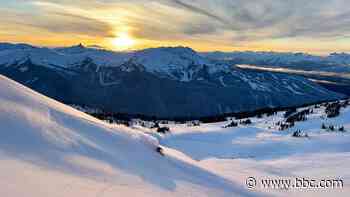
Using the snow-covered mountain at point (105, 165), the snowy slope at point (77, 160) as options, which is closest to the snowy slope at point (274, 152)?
the snow-covered mountain at point (105, 165)

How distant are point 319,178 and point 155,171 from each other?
338 centimetres

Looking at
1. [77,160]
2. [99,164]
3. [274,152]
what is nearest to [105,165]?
[99,164]

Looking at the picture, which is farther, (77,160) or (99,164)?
(99,164)

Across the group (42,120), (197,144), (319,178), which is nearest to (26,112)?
(42,120)

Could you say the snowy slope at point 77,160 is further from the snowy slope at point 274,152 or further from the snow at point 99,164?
the snowy slope at point 274,152

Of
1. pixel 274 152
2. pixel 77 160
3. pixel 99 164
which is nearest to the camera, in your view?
pixel 77 160

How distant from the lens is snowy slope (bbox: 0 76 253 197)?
170 inches

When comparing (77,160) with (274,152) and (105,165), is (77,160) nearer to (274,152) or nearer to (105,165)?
(105,165)

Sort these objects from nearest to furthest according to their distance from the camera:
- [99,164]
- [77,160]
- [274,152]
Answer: [77,160] → [99,164] → [274,152]

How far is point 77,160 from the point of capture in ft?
16.9

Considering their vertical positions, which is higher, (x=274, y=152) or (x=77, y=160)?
(x=77, y=160)

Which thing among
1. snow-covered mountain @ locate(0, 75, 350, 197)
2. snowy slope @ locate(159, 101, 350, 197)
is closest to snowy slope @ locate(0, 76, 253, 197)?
snow-covered mountain @ locate(0, 75, 350, 197)

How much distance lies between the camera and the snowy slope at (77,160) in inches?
170

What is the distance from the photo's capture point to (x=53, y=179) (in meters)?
4.38
